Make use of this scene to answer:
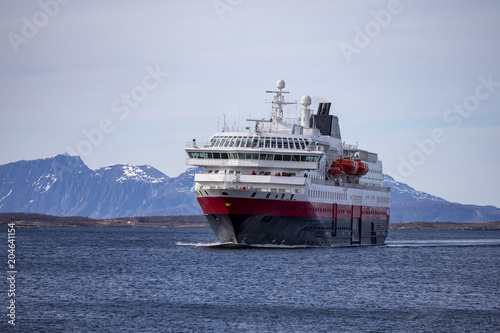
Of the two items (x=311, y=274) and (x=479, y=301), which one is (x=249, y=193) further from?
(x=479, y=301)

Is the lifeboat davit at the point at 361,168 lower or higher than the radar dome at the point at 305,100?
lower

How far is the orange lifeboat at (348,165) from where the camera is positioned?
90250 mm

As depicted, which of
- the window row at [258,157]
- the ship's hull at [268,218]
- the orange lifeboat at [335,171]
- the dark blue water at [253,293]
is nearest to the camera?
the dark blue water at [253,293]

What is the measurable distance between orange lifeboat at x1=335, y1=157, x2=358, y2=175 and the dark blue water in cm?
1404

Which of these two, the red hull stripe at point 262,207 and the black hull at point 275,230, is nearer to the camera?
the red hull stripe at point 262,207

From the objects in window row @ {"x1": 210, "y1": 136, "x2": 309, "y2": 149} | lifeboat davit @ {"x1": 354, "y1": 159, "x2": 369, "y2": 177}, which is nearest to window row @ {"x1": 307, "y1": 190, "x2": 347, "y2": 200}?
window row @ {"x1": 210, "y1": 136, "x2": 309, "y2": 149}

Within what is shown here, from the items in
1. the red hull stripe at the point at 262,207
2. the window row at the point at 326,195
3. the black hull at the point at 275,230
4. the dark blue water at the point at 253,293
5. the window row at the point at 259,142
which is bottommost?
the dark blue water at the point at 253,293

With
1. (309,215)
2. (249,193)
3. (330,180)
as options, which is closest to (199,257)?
(249,193)

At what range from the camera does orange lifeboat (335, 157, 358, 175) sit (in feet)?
296

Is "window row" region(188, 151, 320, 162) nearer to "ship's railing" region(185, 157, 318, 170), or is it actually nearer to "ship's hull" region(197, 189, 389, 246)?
"ship's railing" region(185, 157, 318, 170)

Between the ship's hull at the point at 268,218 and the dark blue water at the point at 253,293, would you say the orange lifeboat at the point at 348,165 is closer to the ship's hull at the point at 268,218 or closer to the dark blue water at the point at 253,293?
the ship's hull at the point at 268,218

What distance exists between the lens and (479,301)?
51312 millimetres

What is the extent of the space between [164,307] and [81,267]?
897 inches

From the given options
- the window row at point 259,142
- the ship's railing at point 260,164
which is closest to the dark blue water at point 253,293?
the ship's railing at point 260,164
